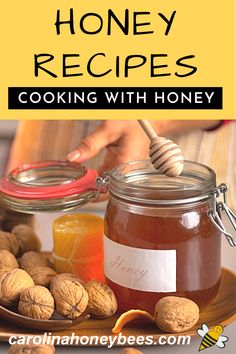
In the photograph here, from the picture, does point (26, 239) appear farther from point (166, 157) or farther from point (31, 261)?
point (166, 157)

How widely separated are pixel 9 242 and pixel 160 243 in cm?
20

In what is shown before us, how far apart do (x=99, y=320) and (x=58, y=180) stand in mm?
182

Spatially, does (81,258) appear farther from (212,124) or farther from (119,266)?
(212,124)

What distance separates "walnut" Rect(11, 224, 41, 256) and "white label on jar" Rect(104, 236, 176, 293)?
0.15 metres

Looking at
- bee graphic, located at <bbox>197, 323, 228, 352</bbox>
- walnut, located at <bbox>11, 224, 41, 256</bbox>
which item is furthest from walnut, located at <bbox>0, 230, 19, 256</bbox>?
bee graphic, located at <bbox>197, 323, 228, 352</bbox>

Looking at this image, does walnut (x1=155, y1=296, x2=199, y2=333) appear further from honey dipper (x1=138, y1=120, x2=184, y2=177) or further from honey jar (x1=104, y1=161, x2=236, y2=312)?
honey dipper (x1=138, y1=120, x2=184, y2=177)

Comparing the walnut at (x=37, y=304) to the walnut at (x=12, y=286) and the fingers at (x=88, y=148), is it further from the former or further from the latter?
the fingers at (x=88, y=148)

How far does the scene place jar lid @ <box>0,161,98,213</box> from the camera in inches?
28.6

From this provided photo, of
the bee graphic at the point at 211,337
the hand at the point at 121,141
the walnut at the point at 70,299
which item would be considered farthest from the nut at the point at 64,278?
the hand at the point at 121,141

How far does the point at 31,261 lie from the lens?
28.6 inches

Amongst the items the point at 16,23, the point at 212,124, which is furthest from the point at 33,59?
the point at 212,124

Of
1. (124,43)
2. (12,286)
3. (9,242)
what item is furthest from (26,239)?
(124,43)

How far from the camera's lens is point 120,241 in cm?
66

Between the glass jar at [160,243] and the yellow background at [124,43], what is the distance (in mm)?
125
